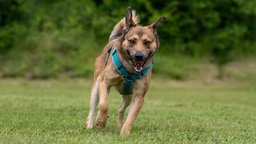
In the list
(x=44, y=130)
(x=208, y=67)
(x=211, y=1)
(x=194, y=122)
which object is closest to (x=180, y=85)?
(x=208, y=67)

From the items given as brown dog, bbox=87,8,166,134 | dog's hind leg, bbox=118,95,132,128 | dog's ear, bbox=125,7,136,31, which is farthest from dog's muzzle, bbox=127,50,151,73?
dog's hind leg, bbox=118,95,132,128

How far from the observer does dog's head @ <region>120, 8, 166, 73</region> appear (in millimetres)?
Answer: 8555

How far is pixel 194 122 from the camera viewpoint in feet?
34.9

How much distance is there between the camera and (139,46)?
28.1 ft

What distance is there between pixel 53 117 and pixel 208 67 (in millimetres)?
16309

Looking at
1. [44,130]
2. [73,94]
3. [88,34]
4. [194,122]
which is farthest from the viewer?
[88,34]

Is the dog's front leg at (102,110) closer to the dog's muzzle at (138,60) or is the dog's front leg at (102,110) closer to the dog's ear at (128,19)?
the dog's muzzle at (138,60)

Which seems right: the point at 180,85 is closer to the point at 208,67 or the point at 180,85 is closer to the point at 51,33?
the point at 208,67

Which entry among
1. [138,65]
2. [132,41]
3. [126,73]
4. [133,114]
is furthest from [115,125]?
[132,41]

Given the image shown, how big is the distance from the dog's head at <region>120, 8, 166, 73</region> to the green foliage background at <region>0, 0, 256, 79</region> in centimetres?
1658

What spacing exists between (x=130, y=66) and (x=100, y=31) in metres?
17.6

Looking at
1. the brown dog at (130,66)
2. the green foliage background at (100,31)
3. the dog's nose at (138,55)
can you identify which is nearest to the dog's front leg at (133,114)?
the brown dog at (130,66)

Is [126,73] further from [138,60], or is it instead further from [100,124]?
[100,124]

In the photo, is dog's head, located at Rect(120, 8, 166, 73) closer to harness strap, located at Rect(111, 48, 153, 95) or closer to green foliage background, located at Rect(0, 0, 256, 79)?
harness strap, located at Rect(111, 48, 153, 95)
